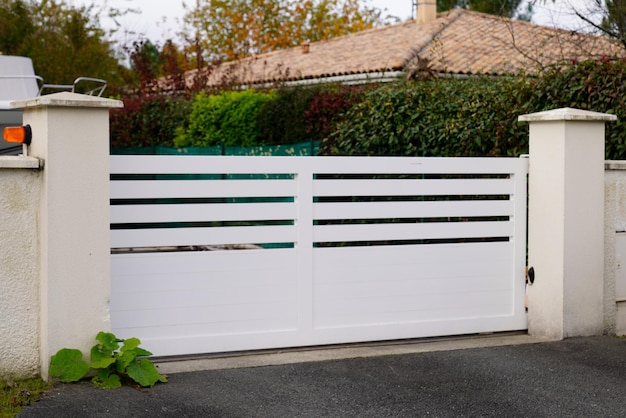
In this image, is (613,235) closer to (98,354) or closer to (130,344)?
(130,344)

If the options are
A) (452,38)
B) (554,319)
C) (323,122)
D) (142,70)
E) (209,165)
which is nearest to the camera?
(209,165)

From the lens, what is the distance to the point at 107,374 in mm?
5871

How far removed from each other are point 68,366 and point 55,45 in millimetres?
23173

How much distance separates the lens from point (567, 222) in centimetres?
737

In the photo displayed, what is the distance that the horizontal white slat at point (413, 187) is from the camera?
23.0ft

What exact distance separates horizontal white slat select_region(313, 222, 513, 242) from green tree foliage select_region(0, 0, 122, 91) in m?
20.2

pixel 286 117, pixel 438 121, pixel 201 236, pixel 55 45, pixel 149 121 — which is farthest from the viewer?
pixel 55 45

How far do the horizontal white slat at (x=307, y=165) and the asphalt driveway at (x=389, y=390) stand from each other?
148 centimetres

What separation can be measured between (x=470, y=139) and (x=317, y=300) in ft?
10.9

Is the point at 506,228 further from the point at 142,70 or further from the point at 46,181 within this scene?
the point at 142,70

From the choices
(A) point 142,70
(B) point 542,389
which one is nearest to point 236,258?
(B) point 542,389

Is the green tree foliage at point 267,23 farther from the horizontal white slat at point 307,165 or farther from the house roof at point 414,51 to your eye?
the horizontal white slat at point 307,165

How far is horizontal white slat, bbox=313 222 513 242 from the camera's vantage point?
22.9ft

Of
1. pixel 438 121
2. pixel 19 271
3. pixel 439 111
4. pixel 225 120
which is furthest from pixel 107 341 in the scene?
pixel 225 120
